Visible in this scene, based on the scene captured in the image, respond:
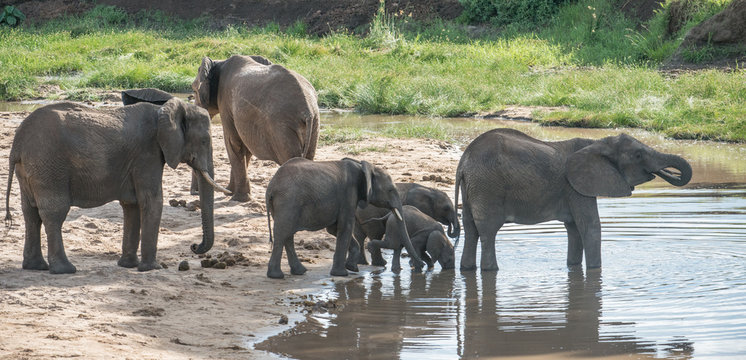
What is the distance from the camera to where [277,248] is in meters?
8.02

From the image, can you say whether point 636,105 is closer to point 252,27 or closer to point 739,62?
point 739,62

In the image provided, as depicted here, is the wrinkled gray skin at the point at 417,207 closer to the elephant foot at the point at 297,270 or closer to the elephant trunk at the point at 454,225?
the elephant trunk at the point at 454,225

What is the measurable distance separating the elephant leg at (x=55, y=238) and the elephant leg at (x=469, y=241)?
10.7 ft

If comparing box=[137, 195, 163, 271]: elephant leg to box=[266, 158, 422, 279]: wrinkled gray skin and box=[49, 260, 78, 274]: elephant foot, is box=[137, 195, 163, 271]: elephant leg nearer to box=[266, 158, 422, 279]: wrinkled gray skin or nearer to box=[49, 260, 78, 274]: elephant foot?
box=[49, 260, 78, 274]: elephant foot

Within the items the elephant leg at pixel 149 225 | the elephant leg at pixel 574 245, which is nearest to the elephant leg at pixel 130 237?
the elephant leg at pixel 149 225

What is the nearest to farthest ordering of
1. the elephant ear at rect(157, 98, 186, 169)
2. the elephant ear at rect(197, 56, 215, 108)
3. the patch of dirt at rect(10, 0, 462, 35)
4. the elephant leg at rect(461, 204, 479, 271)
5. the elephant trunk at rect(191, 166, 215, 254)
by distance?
the elephant ear at rect(157, 98, 186, 169), the elephant trunk at rect(191, 166, 215, 254), the elephant leg at rect(461, 204, 479, 271), the elephant ear at rect(197, 56, 215, 108), the patch of dirt at rect(10, 0, 462, 35)

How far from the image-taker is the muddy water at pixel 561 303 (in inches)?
251

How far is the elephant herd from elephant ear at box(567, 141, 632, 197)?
0.04 ft

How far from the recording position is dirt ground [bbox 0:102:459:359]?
19.3 ft

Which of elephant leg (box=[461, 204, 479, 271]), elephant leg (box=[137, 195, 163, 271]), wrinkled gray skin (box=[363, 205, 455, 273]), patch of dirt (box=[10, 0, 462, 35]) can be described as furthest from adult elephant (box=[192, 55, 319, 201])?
patch of dirt (box=[10, 0, 462, 35])

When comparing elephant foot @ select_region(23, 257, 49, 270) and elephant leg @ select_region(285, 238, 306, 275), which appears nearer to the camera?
elephant foot @ select_region(23, 257, 49, 270)

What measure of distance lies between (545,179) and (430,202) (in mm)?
1474

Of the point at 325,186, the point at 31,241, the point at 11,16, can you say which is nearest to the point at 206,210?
the point at 325,186

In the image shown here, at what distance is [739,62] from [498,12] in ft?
38.9
